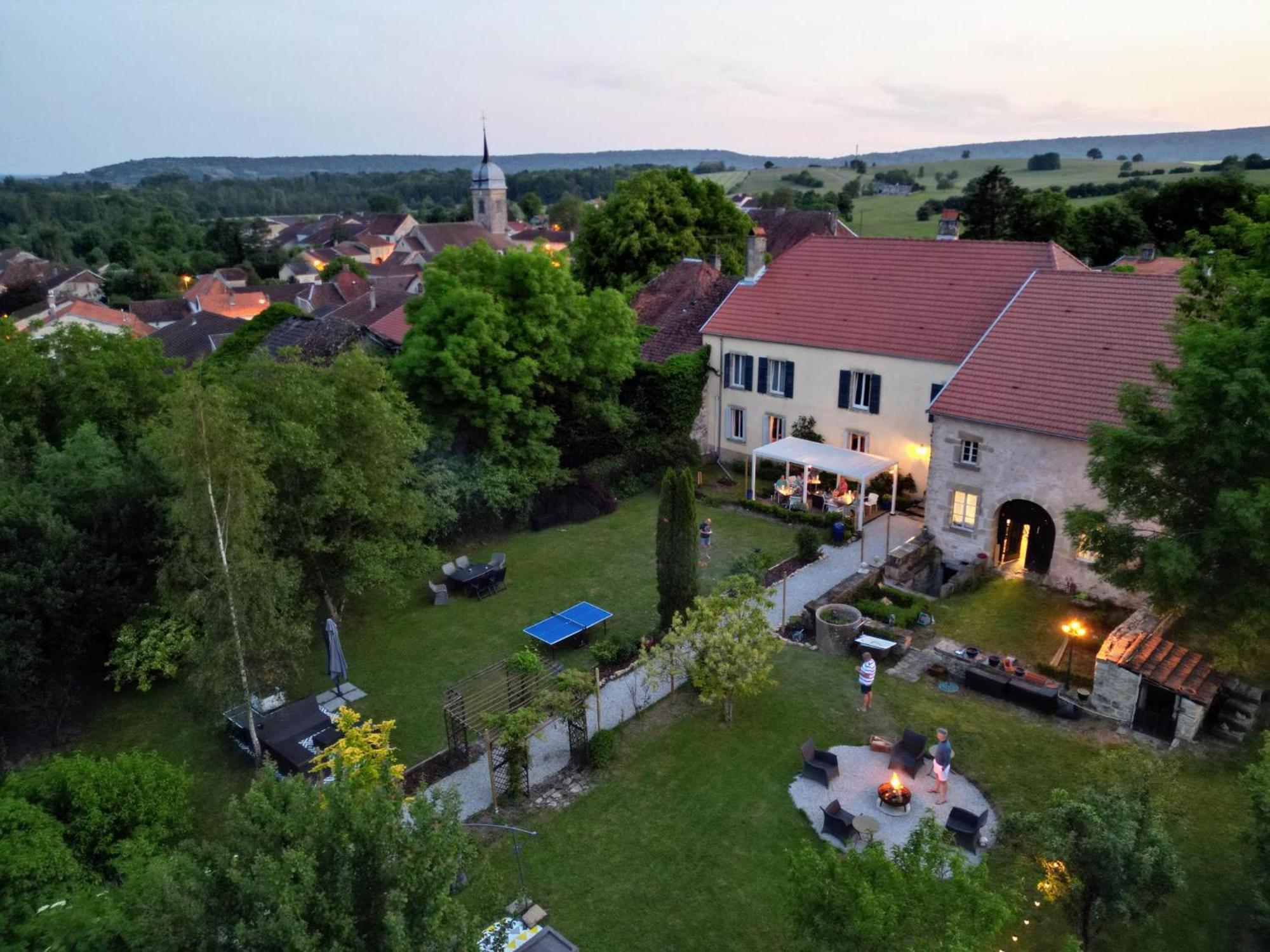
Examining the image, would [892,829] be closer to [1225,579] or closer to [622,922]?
[622,922]

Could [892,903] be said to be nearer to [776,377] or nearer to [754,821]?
[754,821]

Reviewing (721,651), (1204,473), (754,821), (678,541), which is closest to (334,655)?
(678,541)

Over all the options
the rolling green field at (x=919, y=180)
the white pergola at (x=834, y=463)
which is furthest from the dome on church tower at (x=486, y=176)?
the white pergola at (x=834, y=463)

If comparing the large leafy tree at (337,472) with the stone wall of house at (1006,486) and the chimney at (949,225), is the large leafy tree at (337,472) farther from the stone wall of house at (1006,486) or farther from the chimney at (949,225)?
the chimney at (949,225)

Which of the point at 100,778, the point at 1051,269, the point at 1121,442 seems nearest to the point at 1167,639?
the point at 1121,442

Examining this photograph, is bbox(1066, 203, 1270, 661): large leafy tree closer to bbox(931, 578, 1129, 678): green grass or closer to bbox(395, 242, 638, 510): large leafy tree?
bbox(931, 578, 1129, 678): green grass

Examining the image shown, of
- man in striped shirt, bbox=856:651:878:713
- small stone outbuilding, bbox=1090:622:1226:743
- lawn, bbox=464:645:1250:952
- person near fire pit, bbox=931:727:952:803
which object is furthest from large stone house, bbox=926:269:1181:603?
person near fire pit, bbox=931:727:952:803
